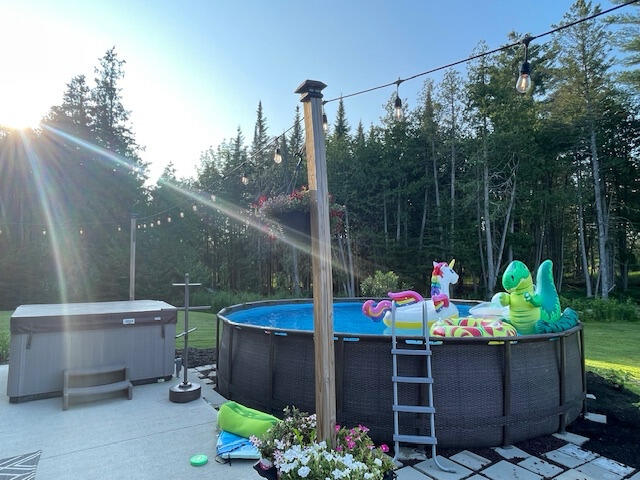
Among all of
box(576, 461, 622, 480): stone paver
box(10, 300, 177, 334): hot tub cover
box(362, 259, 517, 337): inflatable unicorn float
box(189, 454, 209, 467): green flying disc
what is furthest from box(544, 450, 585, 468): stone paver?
box(10, 300, 177, 334): hot tub cover

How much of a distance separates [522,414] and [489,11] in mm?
5368

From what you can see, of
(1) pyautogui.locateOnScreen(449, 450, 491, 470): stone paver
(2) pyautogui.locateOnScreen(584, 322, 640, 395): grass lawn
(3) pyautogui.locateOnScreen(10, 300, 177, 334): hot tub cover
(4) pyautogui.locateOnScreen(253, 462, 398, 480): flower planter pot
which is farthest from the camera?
(2) pyautogui.locateOnScreen(584, 322, 640, 395): grass lawn

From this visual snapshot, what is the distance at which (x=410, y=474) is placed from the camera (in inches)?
107

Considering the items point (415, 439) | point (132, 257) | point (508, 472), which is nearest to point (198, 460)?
point (415, 439)

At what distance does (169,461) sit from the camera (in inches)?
107

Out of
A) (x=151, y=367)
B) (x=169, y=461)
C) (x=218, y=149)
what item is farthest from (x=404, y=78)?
(x=218, y=149)

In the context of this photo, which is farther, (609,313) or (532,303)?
(609,313)

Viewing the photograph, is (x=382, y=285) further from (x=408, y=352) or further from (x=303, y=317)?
(x=408, y=352)

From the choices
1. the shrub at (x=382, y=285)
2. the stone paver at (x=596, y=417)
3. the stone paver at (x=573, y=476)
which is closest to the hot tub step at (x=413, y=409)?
the stone paver at (x=573, y=476)

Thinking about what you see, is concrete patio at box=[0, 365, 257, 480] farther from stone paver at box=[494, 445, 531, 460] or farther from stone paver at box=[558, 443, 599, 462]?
stone paver at box=[558, 443, 599, 462]

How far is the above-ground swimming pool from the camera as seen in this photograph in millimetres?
3182

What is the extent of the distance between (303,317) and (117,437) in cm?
528

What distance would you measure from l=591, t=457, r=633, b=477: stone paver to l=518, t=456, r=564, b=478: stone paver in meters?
0.38

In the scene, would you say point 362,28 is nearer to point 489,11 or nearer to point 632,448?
point 489,11
